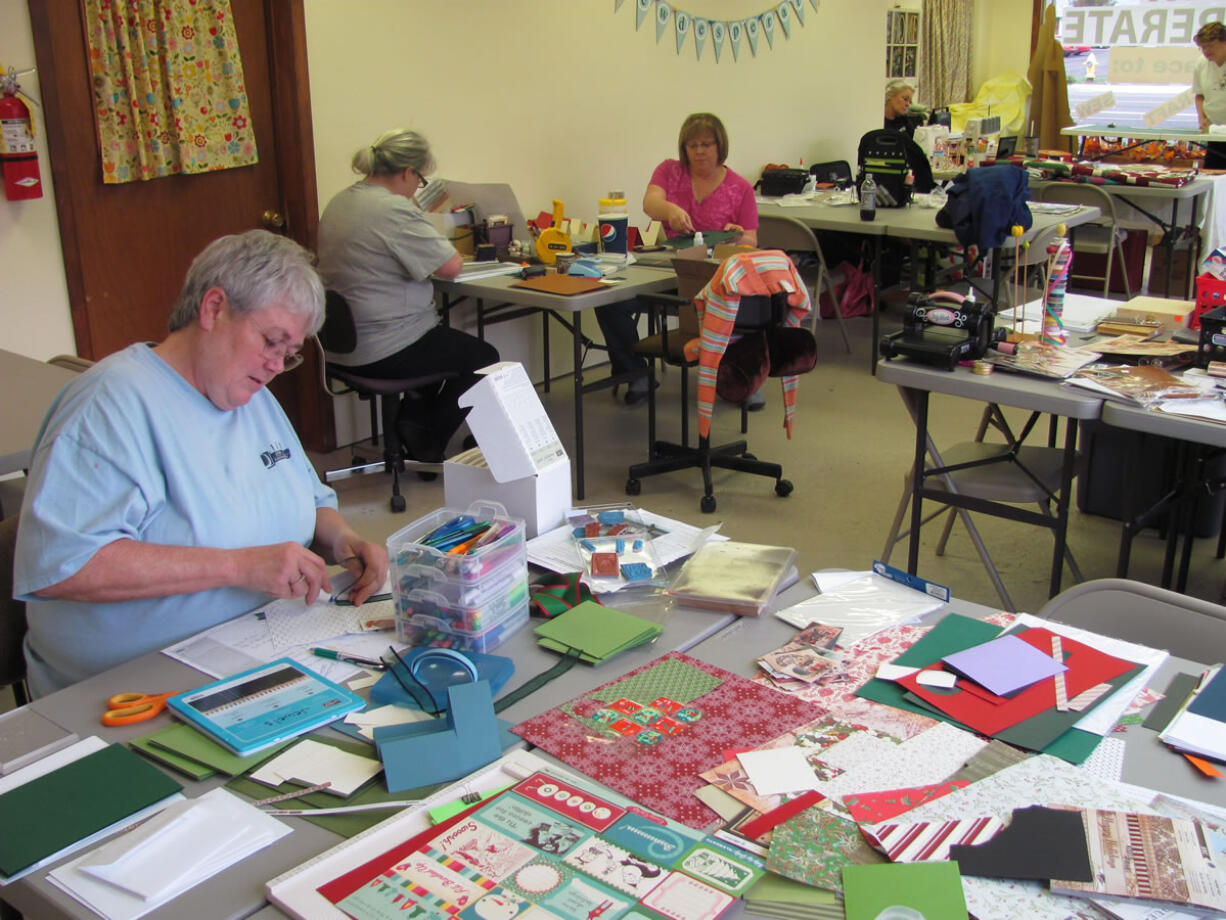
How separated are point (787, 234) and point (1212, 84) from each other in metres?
3.86

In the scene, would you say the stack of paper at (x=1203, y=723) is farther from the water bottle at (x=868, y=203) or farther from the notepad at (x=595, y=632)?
the water bottle at (x=868, y=203)

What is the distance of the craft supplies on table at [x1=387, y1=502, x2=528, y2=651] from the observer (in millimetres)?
1562

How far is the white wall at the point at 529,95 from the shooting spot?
3.59 meters

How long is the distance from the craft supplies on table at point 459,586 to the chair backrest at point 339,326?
2.37 meters

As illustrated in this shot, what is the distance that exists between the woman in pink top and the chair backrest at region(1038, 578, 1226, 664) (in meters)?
3.35

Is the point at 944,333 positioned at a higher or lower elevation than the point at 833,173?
lower

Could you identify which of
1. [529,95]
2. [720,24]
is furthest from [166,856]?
[720,24]

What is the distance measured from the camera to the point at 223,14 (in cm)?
387

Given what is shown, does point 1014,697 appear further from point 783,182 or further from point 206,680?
point 783,182

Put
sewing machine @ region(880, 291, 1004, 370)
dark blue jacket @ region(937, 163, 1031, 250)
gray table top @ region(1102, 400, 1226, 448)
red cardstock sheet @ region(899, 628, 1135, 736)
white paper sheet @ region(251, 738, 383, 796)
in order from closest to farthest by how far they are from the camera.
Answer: white paper sheet @ region(251, 738, 383, 796)
red cardstock sheet @ region(899, 628, 1135, 736)
gray table top @ region(1102, 400, 1226, 448)
sewing machine @ region(880, 291, 1004, 370)
dark blue jacket @ region(937, 163, 1031, 250)

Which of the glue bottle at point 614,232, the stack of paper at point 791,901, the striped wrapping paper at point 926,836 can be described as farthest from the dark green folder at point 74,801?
the glue bottle at point 614,232

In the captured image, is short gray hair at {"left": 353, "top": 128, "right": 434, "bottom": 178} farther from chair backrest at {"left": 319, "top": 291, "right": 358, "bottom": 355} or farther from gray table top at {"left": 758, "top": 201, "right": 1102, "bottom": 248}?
gray table top at {"left": 758, "top": 201, "right": 1102, "bottom": 248}

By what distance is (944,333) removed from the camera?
293 cm

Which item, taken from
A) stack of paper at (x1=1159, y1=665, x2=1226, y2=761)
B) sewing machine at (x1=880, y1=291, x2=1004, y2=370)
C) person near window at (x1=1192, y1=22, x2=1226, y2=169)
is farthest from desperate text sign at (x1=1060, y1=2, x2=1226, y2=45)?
stack of paper at (x1=1159, y1=665, x2=1226, y2=761)
